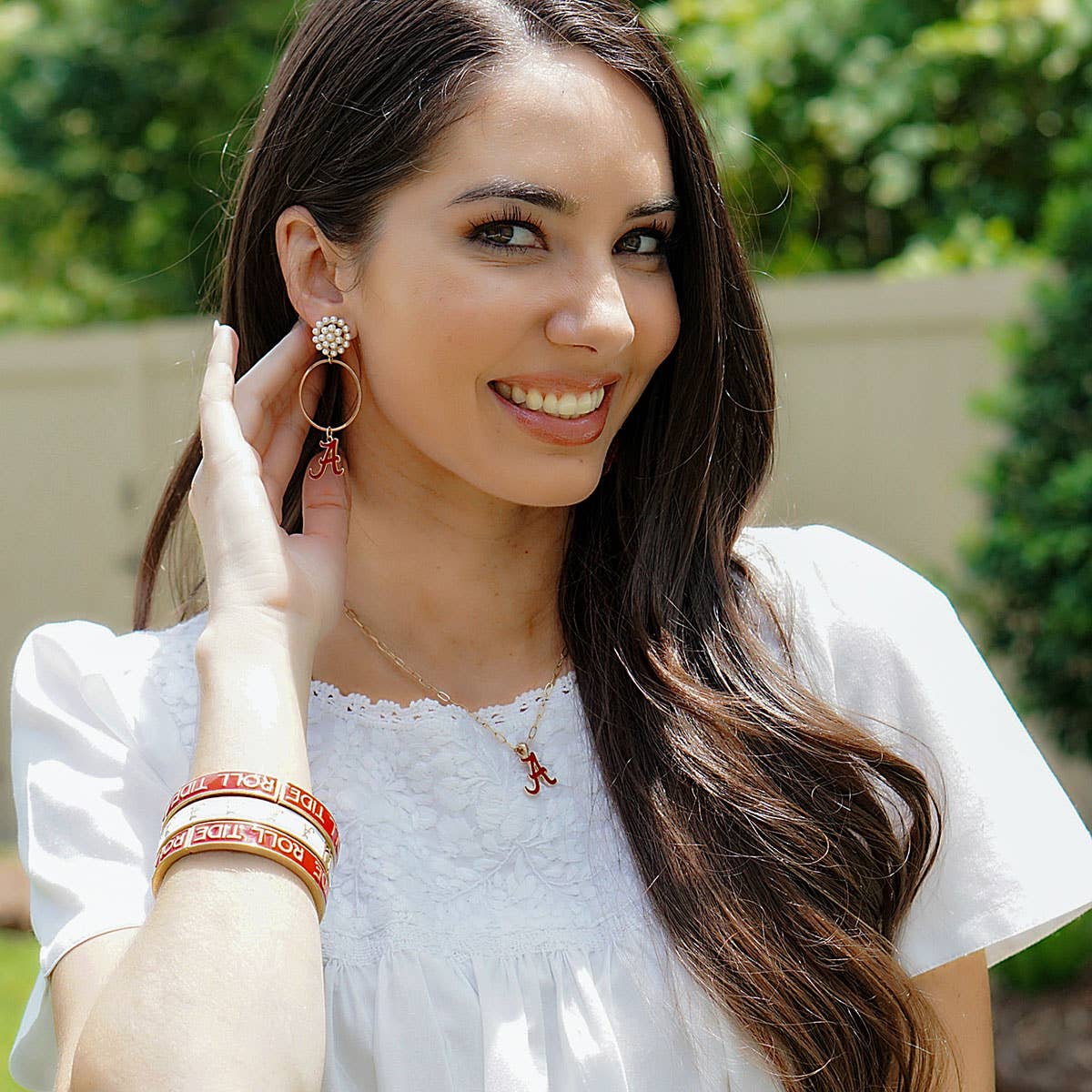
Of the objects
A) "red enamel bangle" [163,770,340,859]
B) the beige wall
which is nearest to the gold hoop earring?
"red enamel bangle" [163,770,340,859]

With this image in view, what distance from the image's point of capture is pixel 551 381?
6.29ft

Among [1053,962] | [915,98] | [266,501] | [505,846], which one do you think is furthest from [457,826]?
[915,98]

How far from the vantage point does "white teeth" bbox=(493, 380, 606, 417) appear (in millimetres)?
1928

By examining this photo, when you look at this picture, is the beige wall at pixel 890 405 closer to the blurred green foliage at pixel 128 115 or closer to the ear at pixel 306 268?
the blurred green foliage at pixel 128 115

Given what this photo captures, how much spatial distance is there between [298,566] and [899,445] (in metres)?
3.30

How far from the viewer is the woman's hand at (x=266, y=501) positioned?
1855 millimetres

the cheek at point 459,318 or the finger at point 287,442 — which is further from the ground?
the cheek at point 459,318

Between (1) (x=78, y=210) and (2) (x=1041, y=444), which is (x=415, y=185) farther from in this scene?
(1) (x=78, y=210)

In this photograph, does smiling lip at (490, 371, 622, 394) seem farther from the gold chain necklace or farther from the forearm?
the forearm

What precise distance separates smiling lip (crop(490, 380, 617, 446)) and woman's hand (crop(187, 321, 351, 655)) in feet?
1.01

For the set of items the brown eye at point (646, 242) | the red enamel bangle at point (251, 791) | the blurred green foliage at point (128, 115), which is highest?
the brown eye at point (646, 242)

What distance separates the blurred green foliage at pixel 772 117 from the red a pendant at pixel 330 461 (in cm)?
208

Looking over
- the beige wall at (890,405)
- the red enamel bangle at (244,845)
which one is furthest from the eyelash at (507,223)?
the beige wall at (890,405)

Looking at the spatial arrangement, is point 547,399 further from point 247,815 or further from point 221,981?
point 221,981
